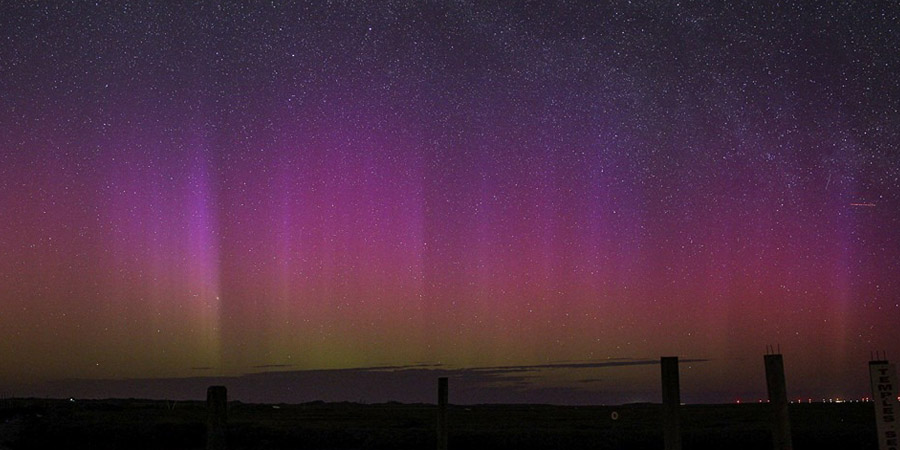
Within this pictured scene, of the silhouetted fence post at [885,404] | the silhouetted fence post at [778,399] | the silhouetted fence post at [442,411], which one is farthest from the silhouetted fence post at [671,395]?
the silhouetted fence post at [442,411]

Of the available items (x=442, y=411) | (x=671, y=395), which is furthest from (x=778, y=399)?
(x=442, y=411)

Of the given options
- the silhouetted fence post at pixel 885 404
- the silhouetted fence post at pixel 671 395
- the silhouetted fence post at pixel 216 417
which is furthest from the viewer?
the silhouetted fence post at pixel 216 417

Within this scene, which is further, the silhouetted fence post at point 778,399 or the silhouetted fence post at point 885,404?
the silhouetted fence post at point 778,399

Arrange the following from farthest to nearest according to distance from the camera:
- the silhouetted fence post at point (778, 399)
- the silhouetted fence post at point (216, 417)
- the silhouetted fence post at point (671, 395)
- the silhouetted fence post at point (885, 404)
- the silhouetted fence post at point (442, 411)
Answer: the silhouetted fence post at point (442, 411) → the silhouetted fence post at point (216, 417) → the silhouetted fence post at point (671, 395) → the silhouetted fence post at point (778, 399) → the silhouetted fence post at point (885, 404)

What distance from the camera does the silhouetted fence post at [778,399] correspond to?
339 inches

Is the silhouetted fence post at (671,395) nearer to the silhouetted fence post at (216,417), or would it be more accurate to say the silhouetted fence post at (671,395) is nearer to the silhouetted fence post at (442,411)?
the silhouetted fence post at (216,417)

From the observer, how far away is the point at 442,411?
20.4 metres

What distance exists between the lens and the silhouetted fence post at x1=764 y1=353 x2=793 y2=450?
861cm

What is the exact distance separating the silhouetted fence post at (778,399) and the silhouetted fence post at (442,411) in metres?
12.3

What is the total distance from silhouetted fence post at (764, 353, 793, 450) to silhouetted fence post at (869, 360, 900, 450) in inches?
33.9

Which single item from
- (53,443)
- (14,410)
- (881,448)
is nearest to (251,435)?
(53,443)

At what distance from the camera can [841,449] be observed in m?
32.7

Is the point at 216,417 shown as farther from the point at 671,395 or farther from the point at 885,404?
the point at 885,404

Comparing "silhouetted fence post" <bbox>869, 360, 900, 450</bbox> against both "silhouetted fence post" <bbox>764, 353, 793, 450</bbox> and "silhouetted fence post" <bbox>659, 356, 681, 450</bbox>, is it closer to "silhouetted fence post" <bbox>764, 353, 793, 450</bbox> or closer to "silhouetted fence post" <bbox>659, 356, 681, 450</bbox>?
"silhouetted fence post" <bbox>764, 353, 793, 450</bbox>
